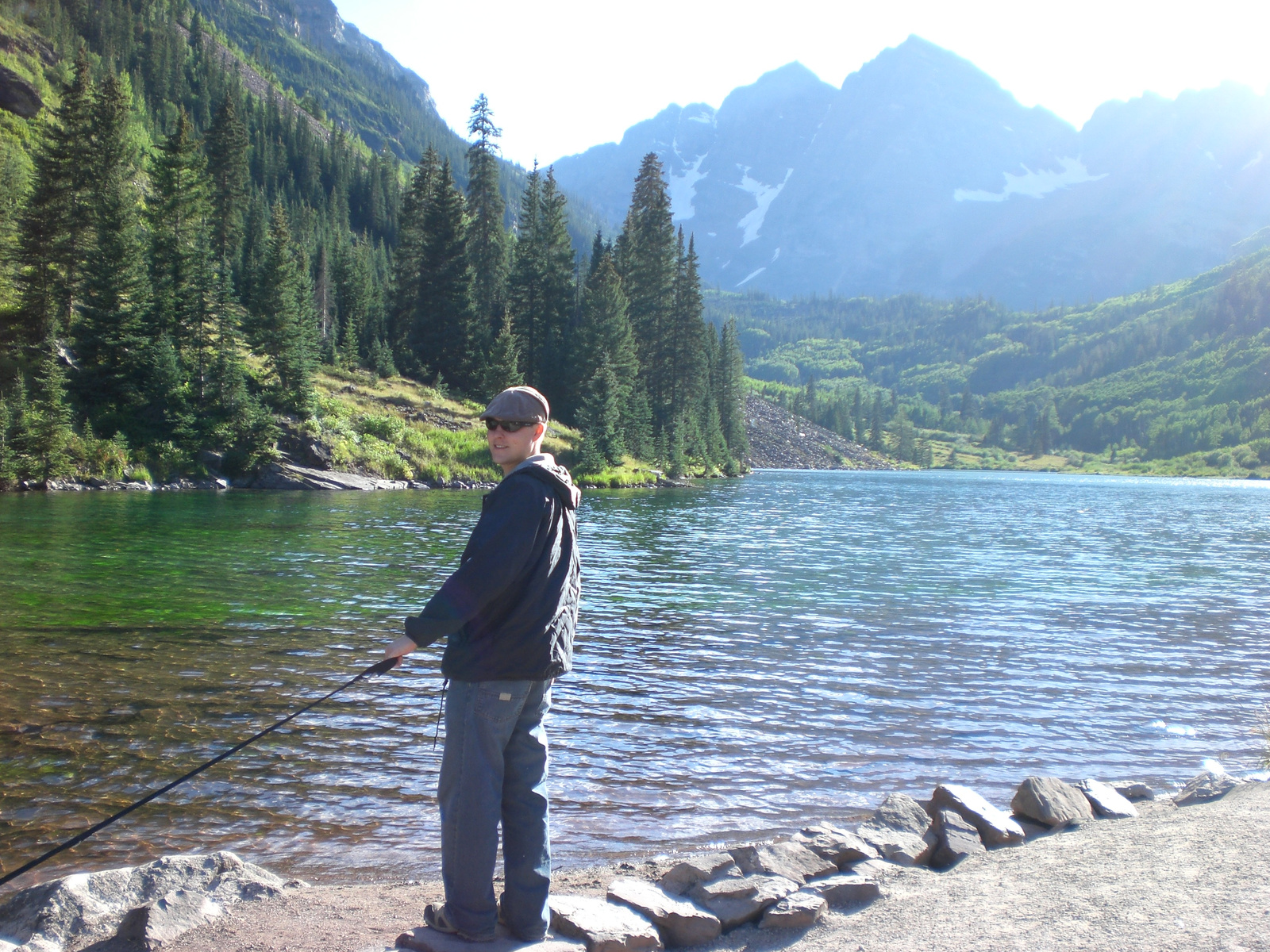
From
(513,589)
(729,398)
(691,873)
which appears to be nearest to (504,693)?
(513,589)

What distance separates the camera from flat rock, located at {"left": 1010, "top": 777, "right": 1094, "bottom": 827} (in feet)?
21.4

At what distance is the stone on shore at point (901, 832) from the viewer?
5797 mm

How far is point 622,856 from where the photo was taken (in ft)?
20.5

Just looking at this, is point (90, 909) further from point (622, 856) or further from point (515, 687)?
point (622, 856)

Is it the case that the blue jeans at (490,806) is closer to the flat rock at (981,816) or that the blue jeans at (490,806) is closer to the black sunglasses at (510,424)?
the black sunglasses at (510,424)

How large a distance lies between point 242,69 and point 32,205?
6325 inches

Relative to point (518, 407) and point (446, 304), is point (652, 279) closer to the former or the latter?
point (446, 304)

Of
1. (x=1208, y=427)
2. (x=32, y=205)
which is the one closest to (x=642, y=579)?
(x=32, y=205)

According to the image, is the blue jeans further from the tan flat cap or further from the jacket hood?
the tan flat cap

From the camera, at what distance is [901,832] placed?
600 cm

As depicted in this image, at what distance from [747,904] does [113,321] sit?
49918 mm

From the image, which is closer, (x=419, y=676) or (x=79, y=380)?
(x=419, y=676)

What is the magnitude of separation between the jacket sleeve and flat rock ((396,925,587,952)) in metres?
1.59

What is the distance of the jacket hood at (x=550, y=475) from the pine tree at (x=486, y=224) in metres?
74.7
